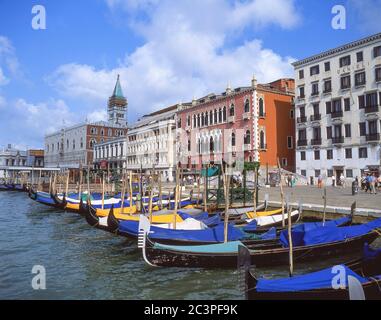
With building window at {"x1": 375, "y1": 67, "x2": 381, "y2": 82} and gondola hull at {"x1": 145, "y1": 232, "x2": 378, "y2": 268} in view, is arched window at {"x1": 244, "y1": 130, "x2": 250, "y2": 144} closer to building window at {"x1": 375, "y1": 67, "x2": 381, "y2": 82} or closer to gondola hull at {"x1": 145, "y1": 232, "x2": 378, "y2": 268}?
building window at {"x1": 375, "y1": 67, "x2": 381, "y2": 82}

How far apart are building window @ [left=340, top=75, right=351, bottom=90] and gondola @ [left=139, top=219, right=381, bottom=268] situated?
73.4 feet

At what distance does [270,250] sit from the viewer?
28.3 ft

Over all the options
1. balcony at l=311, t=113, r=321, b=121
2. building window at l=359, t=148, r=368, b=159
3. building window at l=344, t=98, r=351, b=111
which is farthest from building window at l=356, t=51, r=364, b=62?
building window at l=359, t=148, r=368, b=159

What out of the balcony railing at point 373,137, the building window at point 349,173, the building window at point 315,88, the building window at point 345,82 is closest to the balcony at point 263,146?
the building window at point 315,88

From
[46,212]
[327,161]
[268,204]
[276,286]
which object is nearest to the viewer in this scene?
[276,286]

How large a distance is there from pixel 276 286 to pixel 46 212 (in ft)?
61.5

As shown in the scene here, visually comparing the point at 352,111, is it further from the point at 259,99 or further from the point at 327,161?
the point at 259,99

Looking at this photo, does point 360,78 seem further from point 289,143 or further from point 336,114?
point 289,143

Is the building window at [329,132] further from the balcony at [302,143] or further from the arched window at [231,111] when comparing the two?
the arched window at [231,111]

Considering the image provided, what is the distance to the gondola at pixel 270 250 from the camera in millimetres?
8352

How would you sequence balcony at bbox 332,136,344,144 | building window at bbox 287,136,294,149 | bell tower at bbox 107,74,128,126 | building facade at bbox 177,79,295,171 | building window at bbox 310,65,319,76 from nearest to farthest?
1. balcony at bbox 332,136,344,144
2. building window at bbox 310,65,319,76
3. building facade at bbox 177,79,295,171
4. building window at bbox 287,136,294,149
5. bell tower at bbox 107,74,128,126

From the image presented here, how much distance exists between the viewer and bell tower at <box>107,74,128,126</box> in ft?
236

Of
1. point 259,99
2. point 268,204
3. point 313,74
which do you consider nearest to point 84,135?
point 259,99

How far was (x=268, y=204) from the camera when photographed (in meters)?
16.9
